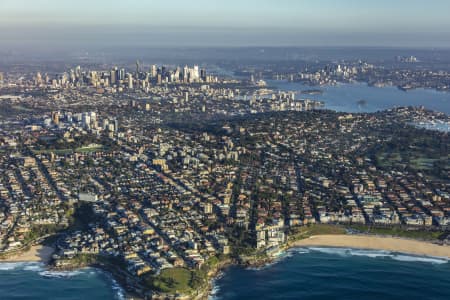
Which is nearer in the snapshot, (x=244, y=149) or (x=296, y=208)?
(x=296, y=208)

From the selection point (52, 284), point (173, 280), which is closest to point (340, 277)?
point (173, 280)

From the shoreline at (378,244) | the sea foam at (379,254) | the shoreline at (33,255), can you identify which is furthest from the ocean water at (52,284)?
the sea foam at (379,254)

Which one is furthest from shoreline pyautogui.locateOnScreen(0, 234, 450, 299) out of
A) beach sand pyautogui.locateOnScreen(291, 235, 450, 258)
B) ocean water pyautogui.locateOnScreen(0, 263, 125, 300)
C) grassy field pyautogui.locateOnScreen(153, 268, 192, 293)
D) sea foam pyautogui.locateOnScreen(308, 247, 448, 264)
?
grassy field pyautogui.locateOnScreen(153, 268, 192, 293)

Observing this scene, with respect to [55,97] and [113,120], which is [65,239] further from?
[55,97]

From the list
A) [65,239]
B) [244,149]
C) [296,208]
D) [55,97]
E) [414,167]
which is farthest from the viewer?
[55,97]

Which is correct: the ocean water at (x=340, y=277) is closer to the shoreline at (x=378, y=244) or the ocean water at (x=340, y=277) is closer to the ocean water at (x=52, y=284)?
the shoreline at (x=378, y=244)

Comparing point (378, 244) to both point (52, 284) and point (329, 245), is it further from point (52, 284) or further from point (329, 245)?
point (52, 284)

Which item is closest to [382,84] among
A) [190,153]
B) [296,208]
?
[190,153]

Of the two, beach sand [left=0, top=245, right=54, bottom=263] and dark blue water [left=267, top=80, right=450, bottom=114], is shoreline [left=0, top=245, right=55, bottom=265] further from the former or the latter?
dark blue water [left=267, top=80, right=450, bottom=114]
